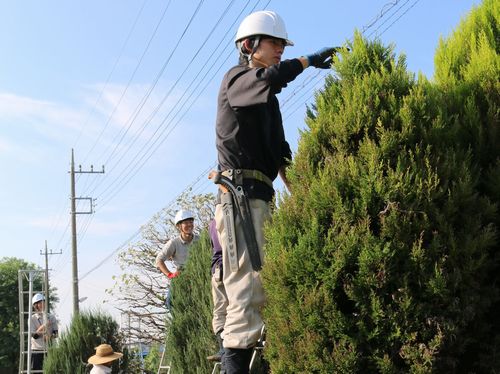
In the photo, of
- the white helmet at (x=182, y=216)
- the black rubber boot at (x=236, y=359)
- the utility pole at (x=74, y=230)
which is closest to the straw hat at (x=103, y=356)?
the white helmet at (x=182, y=216)

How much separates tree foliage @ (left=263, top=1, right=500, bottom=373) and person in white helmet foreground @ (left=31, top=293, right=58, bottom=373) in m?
11.9

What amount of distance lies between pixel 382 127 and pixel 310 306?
0.88 meters

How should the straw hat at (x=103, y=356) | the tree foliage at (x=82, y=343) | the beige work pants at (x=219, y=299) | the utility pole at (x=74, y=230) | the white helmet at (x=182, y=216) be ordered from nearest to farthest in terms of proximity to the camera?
the beige work pants at (x=219, y=299)
the straw hat at (x=103, y=356)
the white helmet at (x=182, y=216)
the tree foliage at (x=82, y=343)
the utility pole at (x=74, y=230)

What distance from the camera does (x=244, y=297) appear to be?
3799mm

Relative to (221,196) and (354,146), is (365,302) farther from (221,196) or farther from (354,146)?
(221,196)

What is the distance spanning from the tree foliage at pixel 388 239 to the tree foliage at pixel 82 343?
7.63 metres

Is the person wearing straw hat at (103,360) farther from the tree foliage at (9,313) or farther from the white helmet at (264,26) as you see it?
the tree foliage at (9,313)

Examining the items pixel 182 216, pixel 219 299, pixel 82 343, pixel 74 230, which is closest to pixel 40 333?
pixel 82 343

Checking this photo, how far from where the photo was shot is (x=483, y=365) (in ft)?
9.96

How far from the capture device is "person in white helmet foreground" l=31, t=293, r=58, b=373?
1416cm

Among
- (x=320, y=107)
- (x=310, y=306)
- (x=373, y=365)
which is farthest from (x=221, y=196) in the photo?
(x=373, y=365)

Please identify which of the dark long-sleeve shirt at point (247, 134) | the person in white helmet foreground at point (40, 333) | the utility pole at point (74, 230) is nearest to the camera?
the dark long-sleeve shirt at point (247, 134)

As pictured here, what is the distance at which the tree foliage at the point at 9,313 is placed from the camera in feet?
129

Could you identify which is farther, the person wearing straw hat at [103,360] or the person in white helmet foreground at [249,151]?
the person wearing straw hat at [103,360]
